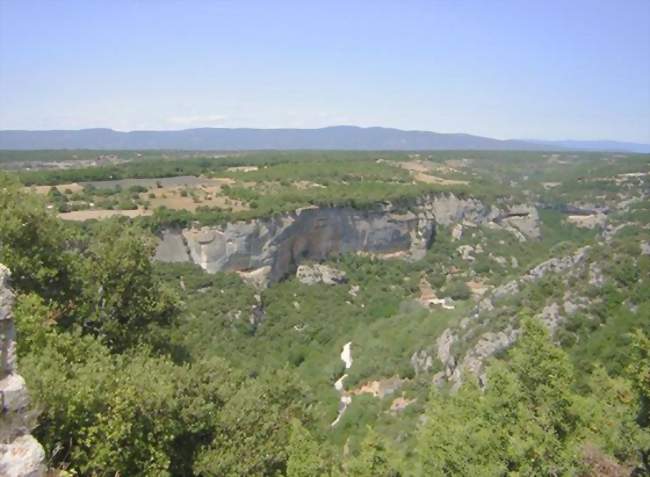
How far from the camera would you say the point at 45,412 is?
8883 millimetres

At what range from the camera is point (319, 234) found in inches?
2242

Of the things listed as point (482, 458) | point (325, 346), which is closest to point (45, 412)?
point (482, 458)

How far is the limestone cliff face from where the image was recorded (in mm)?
45875

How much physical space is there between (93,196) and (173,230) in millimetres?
10757

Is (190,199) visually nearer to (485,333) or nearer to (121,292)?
(485,333)

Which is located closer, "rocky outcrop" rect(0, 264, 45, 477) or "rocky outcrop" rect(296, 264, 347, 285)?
"rocky outcrop" rect(0, 264, 45, 477)

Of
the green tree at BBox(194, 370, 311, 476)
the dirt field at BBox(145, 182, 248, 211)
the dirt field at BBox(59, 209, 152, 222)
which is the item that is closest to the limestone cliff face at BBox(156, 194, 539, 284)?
the dirt field at BBox(59, 209, 152, 222)

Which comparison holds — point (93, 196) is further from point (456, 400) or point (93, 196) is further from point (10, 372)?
point (10, 372)

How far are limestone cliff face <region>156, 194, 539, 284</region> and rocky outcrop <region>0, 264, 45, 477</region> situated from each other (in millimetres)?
37353

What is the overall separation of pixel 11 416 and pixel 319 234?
164ft

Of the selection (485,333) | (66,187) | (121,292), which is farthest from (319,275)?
(121,292)

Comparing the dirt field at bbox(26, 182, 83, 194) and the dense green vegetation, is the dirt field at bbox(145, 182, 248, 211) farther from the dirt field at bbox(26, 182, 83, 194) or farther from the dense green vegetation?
the dense green vegetation

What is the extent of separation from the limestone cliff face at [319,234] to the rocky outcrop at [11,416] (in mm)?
37353

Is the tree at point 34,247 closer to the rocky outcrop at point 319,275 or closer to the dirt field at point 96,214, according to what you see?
the dirt field at point 96,214
